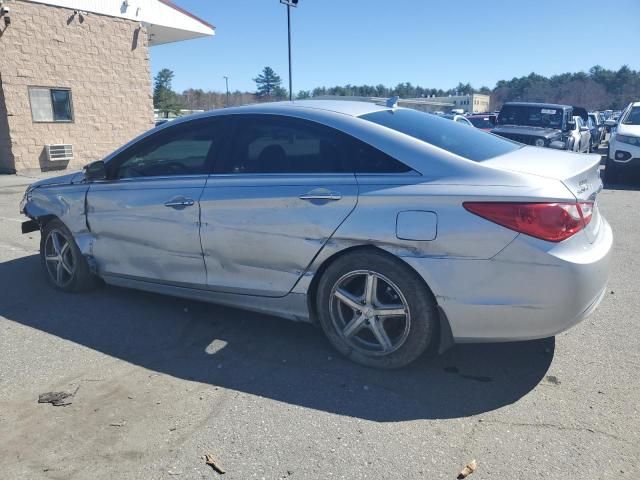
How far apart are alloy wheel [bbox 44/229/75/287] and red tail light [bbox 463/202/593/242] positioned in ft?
12.0

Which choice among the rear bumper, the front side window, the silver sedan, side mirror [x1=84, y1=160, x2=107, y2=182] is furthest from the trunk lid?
side mirror [x1=84, y1=160, x2=107, y2=182]

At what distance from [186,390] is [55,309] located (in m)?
1.96

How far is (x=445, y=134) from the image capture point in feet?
11.9

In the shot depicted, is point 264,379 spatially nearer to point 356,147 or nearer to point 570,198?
point 356,147

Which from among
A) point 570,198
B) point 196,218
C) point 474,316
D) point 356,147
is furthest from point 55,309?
point 570,198

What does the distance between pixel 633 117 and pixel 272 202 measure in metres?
12.6

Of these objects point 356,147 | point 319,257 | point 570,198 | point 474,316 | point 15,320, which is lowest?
point 15,320

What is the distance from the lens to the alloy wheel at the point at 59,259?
479 centimetres

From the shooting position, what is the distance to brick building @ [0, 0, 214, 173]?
567 inches

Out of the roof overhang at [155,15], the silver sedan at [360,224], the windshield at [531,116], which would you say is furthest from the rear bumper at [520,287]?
the roof overhang at [155,15]

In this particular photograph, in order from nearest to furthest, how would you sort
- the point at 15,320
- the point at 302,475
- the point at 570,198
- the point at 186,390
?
1. the point at 302,475
2. the point at 570,198
3. the point at 186,390
4. the point at 15,320

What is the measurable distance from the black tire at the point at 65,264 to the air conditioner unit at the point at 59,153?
11776 mm

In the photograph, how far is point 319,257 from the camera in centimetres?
335

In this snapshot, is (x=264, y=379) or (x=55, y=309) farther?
(x=55, y=309)
